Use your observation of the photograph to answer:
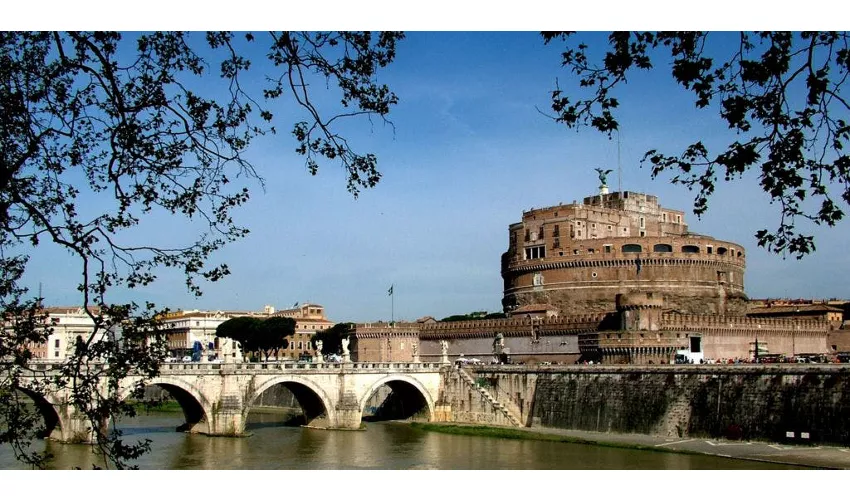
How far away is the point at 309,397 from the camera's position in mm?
46719

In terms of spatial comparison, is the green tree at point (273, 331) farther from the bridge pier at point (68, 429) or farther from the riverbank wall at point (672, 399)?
the bridge pier at point (68, 429)

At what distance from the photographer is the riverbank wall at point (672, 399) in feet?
109

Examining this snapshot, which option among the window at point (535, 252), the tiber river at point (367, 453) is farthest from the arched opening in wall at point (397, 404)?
the window at point (535, 252)

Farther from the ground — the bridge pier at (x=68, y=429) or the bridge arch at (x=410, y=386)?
the bridge arch at (x=410, y=386)

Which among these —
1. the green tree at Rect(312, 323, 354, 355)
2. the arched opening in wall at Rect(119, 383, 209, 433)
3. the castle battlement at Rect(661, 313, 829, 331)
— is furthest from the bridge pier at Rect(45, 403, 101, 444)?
the green tree at Rect(312, 323, 354, 355)

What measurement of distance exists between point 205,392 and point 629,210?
43.3 metres

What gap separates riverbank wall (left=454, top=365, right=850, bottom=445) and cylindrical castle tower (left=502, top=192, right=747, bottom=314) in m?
18.7

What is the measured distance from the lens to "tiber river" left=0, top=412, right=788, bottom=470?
31.6m

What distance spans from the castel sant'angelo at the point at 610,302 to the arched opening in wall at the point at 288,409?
7630mm

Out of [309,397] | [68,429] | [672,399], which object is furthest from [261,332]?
[672,399]

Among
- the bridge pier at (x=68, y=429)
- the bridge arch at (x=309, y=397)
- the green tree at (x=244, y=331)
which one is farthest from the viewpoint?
the green tree at (x=244, y=331)

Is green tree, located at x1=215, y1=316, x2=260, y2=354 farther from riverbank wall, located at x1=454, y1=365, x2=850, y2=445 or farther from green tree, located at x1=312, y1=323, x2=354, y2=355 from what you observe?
riverbank wall, located at x1=454, y1=365, x2=850, y2=445

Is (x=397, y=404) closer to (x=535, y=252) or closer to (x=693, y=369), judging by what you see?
(x=693, y=369)

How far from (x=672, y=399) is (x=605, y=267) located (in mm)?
27922
